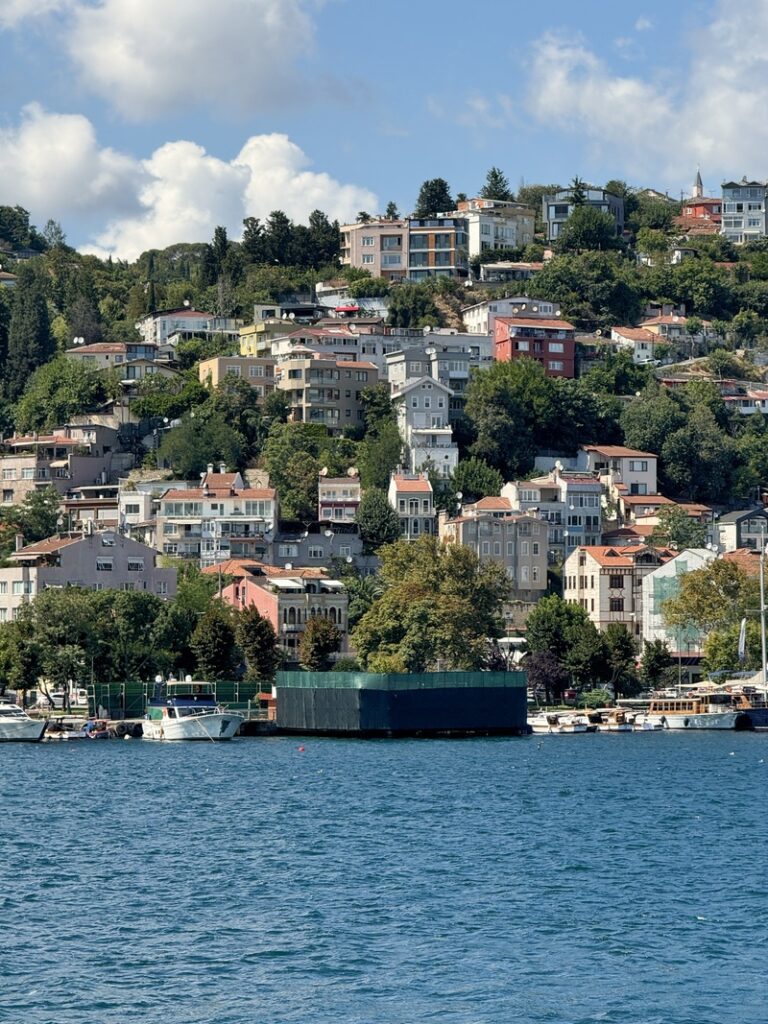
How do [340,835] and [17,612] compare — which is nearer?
[340,835]

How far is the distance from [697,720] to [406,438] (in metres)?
40.1

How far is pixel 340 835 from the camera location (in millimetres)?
53938

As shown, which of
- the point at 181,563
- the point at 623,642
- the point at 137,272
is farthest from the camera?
the point at 137,272

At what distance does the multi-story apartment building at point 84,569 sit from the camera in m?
106

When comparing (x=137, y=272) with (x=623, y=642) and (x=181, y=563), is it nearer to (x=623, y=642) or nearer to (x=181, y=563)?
(x=181, y=563)

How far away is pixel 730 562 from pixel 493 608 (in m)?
14.4

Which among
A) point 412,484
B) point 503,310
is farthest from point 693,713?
point 503,310

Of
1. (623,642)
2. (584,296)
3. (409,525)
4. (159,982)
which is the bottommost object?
(159,982)

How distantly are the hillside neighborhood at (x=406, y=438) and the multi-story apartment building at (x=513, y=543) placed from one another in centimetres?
18

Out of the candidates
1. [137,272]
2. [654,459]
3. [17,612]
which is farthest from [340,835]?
[137,272]

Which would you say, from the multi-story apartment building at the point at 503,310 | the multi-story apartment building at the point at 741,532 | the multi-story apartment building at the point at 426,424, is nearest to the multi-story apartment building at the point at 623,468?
the multi-story apartment building at the point at 741,532

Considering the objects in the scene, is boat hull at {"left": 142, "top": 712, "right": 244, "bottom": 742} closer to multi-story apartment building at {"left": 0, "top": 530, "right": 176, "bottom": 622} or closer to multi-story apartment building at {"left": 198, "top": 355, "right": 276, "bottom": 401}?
multi-story apartment building at {"left": 0, "top": 530, "right": 176, "bottom": 622}

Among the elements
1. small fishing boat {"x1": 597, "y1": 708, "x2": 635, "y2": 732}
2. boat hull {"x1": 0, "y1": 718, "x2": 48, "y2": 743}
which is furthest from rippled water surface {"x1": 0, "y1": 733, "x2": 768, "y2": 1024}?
small fishing boat {"x1": 597, "y1": 708, "x2": 635, "y2": 732}

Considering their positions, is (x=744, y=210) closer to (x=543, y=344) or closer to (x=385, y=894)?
(x=543, y=344)
